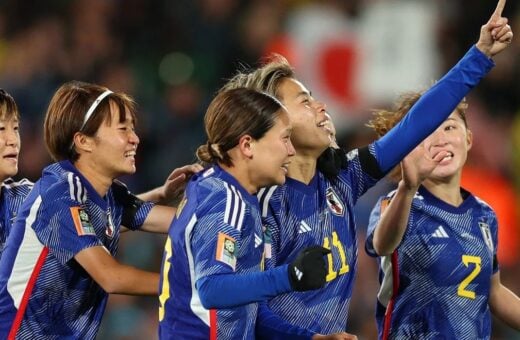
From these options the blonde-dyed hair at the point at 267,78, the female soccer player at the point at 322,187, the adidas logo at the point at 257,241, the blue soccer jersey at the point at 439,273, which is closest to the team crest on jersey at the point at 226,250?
the adidas logo at the point at 257,241

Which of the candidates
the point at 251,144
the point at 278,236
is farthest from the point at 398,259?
the point at 251,144

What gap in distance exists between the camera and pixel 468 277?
4.99 meters

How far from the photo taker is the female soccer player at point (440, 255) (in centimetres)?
496

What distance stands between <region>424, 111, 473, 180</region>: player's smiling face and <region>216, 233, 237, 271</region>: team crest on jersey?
51.7 inches

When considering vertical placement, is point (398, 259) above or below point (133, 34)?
above

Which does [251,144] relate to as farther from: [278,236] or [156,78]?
[156,78]

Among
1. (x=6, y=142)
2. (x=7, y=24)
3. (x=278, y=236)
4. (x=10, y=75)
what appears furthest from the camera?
(x=7, y=24)

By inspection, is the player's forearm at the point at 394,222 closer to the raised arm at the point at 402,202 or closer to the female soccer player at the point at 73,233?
the raised arm at the point at 402,202

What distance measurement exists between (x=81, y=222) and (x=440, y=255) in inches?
56.6

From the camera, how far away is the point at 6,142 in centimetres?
490

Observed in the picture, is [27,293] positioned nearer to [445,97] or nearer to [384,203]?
[384,203]

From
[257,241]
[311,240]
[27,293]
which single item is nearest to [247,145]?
[257,241]

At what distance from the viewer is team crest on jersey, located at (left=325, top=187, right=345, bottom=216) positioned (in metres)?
4.68

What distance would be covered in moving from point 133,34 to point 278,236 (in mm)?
6003
